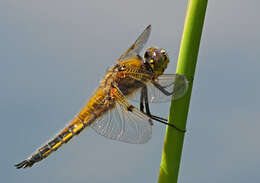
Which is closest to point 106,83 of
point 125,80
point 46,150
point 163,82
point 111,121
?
point 125,80

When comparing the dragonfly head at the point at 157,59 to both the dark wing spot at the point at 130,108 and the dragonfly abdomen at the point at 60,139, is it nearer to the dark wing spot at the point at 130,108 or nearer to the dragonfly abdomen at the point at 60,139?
the dark wing spot at the point at 130,108

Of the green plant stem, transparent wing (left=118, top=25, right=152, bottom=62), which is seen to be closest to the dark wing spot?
transparent wing (left=118, top=25, right=152, bottom=62)

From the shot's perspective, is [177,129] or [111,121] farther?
[111,121]

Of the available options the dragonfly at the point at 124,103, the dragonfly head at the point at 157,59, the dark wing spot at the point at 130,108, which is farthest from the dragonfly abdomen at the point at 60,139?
the dragonfly head at the point at 157,59

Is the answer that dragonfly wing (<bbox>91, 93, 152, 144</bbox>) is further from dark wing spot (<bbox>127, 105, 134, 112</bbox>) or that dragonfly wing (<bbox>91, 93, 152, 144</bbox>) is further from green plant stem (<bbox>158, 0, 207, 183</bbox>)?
green plant stem (<bbox>158, 0, 207, 183</bbox>)

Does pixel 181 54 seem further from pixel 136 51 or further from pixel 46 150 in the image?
pixel 46 150

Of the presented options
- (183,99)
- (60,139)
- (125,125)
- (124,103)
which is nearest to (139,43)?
(124,103)
